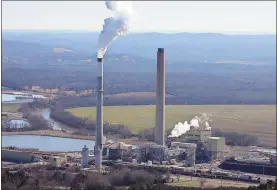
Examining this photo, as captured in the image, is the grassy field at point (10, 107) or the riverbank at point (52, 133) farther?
the grassy field at point (10, 107)

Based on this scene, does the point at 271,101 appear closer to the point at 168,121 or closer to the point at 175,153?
the point at 168,121

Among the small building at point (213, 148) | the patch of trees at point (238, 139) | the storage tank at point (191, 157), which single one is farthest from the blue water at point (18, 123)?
the storage tank at point (191, 157)

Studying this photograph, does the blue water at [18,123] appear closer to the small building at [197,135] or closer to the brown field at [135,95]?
the small building at [197,135]

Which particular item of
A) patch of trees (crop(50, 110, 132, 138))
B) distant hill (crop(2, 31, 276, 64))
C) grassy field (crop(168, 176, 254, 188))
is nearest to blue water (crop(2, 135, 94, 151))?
patch of trees (crop(50, 110, 132, 138))

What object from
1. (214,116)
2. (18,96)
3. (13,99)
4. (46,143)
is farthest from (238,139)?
(18,96)

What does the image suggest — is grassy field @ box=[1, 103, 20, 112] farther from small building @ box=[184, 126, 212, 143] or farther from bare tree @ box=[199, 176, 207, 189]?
bare tree @ box=[199, 176, 207, 189]

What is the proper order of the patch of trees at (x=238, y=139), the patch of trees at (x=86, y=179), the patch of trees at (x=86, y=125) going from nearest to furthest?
the patch of trees at (x=86, y=179), the patch of trees at (x=238, y=139), the patch of trees at (x=86, y=125)

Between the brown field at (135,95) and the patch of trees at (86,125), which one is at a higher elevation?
the brown field at (135,95)
